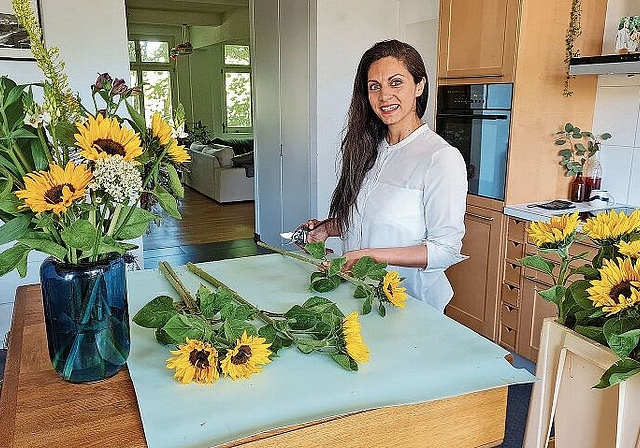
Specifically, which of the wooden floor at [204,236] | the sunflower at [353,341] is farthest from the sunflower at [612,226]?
the wooden floor at [204,236]

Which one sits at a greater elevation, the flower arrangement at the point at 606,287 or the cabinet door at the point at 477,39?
the cabinet door at the point at 477,39

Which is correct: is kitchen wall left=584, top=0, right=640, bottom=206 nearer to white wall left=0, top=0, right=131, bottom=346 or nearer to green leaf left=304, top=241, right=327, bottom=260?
green leaf left=304, top=241, right=327, bottom=260

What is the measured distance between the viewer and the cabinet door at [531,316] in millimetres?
2799

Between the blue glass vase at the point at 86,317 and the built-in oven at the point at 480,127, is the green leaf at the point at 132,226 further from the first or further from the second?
the built-in oven at the point at 480,127

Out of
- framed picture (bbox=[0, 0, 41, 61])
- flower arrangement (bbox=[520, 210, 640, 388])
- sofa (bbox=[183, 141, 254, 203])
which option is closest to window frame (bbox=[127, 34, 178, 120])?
sofa (bbox=[183, 141, 254, 203])

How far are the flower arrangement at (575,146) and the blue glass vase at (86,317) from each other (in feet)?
8.88

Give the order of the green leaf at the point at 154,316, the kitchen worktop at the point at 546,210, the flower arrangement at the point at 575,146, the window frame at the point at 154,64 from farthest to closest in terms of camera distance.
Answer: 1. the window frame at the point at 154,64
2. the flower arrangement at the point at 575,146
3. the kitchen worktop at the point at 546,210
4. the green leaf at the point at 154,316

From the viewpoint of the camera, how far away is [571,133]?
3051 millimetres

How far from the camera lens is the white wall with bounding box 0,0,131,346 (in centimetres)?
329

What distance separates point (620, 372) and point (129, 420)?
0.72 m

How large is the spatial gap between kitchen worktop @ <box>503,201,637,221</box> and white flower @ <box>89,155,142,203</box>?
2292 millimetres

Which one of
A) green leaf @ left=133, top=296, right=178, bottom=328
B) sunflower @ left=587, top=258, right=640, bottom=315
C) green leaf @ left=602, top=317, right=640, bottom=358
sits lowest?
green leaf @ left=133, top=296, right=178, bottom=328

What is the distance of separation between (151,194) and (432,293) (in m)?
1.09

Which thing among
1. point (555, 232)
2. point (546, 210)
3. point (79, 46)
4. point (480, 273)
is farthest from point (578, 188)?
point (79, 46)
